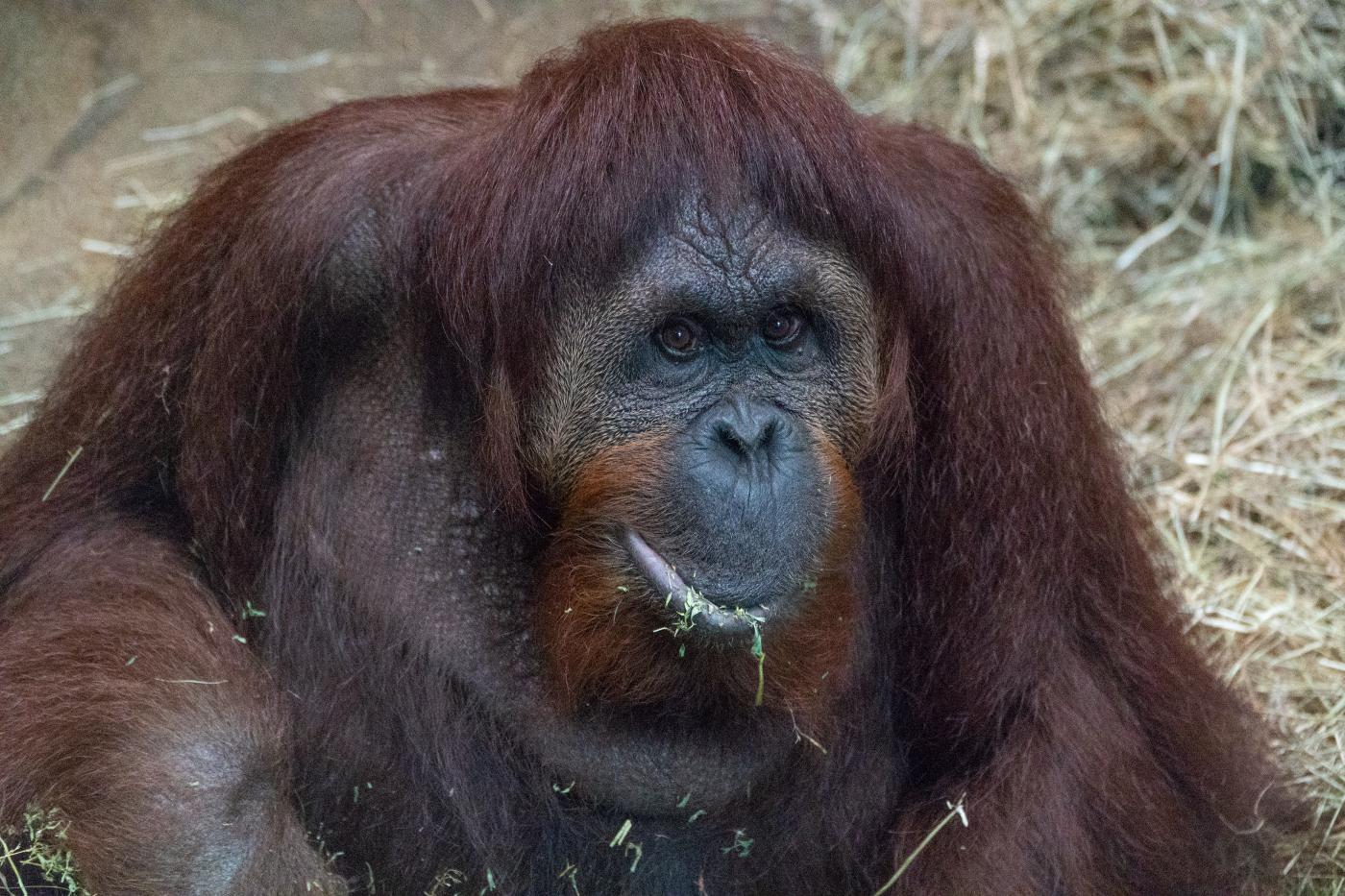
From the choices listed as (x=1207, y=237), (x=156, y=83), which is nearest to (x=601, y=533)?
(x=1207, y=237)

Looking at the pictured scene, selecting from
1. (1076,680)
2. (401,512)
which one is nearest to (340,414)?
(401,512)

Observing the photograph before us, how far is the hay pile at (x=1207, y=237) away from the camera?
4.34 metres

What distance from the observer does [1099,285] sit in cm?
532

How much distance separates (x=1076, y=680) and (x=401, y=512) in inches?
50.3

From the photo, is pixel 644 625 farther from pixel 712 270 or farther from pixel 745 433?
pixel 712 270

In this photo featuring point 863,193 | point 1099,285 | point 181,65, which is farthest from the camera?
point 181,65

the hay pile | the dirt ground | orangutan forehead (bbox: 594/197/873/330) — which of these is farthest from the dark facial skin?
the dirt ground

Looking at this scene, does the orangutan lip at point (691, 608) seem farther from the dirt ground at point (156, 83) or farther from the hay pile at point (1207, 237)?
the dirt ground at point (156, 83)

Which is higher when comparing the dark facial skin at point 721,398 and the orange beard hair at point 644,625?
the dark facial skin at point 721,398

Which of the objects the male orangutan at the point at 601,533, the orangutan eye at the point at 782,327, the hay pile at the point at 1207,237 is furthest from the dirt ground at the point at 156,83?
the orangutan eye at the point at 782,327

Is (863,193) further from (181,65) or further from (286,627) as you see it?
(181,65)

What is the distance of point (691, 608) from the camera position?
2.69 meters

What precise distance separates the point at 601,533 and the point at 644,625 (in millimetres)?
163

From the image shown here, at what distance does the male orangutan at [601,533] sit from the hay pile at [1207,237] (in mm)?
1009
